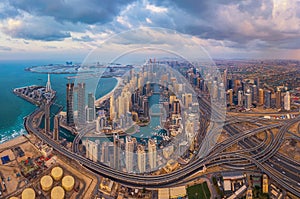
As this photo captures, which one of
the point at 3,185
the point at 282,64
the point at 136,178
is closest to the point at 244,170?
the point at 136,178

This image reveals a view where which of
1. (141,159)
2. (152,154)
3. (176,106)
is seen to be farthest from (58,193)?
(176,106)

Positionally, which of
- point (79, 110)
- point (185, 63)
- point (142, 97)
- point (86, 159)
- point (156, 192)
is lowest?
point (156, 192)

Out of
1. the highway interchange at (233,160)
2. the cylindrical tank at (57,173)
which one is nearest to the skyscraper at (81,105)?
the highway interchange at (233,160)

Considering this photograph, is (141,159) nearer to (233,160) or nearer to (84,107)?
A: (84,107)

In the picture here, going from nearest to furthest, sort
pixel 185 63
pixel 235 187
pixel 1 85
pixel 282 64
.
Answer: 1. pixel 185 63
2. pixel 235 187
3. pixel 1 85
4. pixel 282 64

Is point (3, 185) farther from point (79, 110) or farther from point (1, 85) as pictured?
point (1, 85)

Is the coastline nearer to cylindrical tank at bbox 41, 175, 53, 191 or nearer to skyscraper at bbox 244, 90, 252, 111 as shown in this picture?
cylindrical tank at bbox 41, 175, 53, 191

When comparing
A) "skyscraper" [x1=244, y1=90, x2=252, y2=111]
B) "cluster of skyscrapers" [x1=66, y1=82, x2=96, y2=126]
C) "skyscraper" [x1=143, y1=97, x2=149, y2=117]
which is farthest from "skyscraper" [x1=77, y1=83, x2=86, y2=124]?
"skyscraper" [x1=244, y1=90, x2=252, y2=111]
